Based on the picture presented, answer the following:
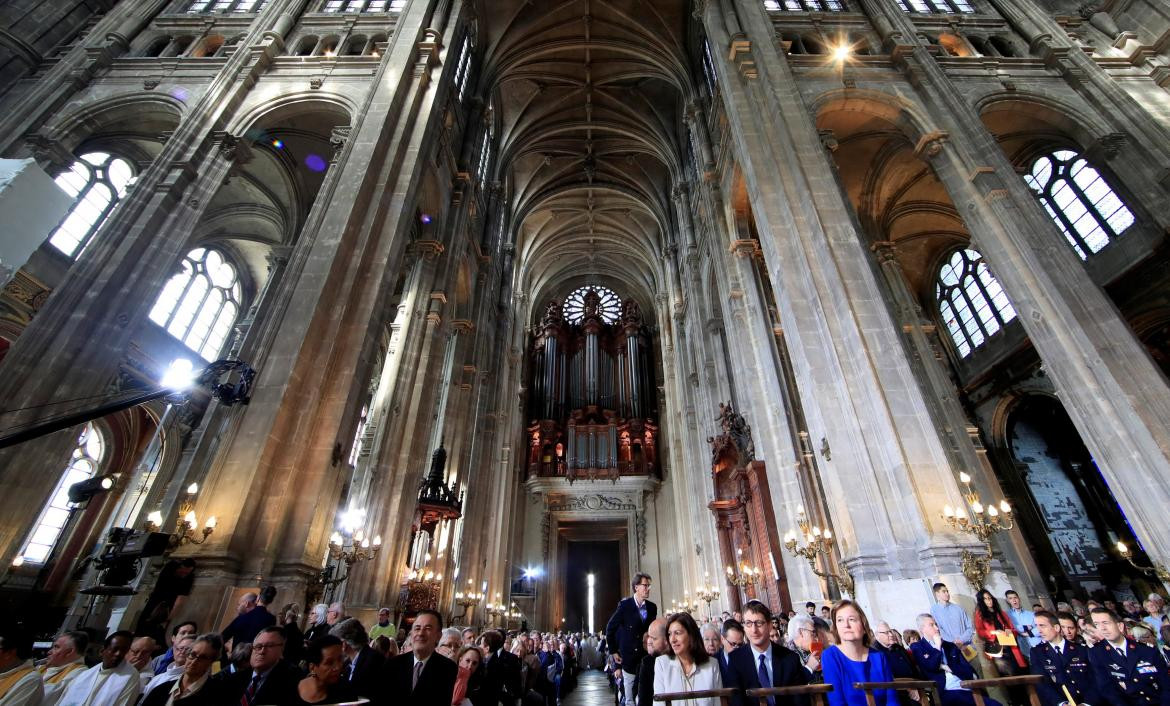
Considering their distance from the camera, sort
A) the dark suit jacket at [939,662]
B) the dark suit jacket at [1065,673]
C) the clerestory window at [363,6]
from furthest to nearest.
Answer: the clerestory window at [363,6]
the dark suit jacket at [939,662]
the dark suit jacket at [1065,673]

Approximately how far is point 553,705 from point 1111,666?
24.7 ft

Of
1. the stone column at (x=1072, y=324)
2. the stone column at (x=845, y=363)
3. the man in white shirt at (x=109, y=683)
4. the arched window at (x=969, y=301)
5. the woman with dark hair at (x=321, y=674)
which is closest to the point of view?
the woman with dark hair at (x=321, y=674)

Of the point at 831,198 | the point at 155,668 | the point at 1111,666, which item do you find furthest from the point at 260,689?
the point at 831,198

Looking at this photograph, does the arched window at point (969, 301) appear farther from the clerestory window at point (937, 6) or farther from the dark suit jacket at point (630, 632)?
the dark suit jacket at point (630, 632)

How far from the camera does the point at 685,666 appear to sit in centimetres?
296

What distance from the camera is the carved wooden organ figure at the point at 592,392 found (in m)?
24.3

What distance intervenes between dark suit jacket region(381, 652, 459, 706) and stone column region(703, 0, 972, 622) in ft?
18.2

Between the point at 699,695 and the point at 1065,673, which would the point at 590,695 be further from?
Result: the point at 699,695

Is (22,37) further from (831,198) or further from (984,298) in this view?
(984,298)

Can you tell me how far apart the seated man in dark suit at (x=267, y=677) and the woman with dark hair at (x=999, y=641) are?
18.5 ft

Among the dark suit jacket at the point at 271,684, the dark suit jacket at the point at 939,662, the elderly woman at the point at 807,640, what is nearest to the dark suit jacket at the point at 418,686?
the dark suit jacket at the point at 271,684

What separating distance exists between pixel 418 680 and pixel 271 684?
29.2 inches

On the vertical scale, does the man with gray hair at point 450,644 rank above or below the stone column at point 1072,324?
below

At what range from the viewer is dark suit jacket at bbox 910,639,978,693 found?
12.6 feet
